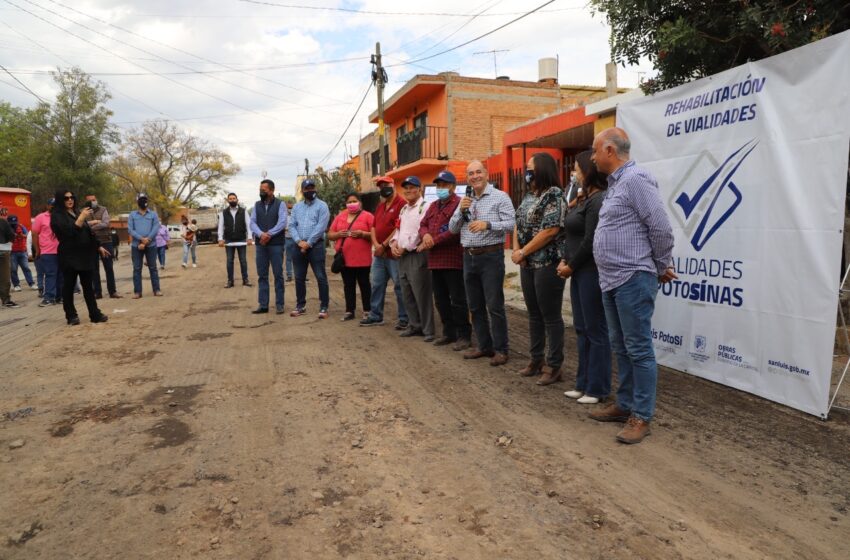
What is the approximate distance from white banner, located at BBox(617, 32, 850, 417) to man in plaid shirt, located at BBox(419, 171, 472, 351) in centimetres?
202

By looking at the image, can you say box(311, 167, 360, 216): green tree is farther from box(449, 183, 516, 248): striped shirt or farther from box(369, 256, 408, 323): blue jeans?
box(449, 183, 516, 248): striped shirt

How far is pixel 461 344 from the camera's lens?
6281mm

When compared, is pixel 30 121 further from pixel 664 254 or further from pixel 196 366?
pixel 664 254

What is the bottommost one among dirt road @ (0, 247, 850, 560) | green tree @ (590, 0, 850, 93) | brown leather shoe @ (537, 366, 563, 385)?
dirt road @ (0, 247, 850, 560)

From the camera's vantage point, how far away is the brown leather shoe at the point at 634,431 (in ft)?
11.9

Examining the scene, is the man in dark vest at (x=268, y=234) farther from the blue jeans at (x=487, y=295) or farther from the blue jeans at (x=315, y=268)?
the blue jeans at (x=487, y=295)

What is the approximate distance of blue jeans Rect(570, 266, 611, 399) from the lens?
425cm

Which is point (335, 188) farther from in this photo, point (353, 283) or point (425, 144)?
point (353, 283)

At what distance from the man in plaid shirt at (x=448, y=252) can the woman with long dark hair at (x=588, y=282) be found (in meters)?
1.88

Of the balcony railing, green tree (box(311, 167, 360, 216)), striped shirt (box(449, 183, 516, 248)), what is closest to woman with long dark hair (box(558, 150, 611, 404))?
striped shirt (box(449, 183, 516, 248))

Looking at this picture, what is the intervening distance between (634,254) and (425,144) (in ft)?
70.8

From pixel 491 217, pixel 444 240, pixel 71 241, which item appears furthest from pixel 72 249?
pixel 491 217

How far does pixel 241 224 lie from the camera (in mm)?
11922

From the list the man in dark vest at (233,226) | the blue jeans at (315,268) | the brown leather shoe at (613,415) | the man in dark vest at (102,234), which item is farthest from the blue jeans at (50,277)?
the brown leather shoe at (613,415)
